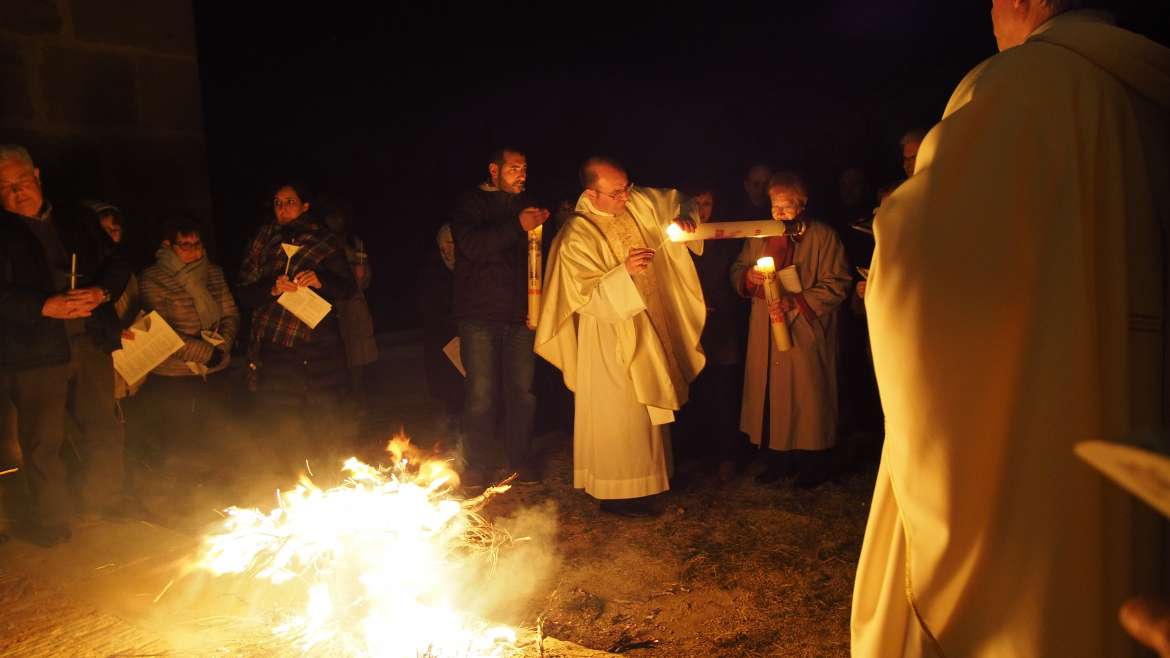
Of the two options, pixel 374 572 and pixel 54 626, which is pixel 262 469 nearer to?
pixel 54 626

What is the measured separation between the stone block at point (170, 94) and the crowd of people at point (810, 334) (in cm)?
128

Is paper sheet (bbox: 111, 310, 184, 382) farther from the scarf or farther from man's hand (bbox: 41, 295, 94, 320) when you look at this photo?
man's hand (bbox: 41, 295, 94, 320)

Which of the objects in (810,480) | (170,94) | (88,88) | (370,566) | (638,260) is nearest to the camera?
(370,566)

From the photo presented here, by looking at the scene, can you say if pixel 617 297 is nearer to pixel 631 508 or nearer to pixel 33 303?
pixel 631 508

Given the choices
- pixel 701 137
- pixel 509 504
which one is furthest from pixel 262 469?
pixel 701 137

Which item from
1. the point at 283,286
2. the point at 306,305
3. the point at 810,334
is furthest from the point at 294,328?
the point at 810,334

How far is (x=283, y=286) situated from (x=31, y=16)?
270 centimetres

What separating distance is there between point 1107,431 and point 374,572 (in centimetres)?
294

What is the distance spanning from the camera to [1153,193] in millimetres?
2098

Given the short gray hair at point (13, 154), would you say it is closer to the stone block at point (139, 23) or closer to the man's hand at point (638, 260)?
the stone block at point (139, 23)

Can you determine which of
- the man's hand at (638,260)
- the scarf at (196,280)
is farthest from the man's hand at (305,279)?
the man's hand at (638,260)

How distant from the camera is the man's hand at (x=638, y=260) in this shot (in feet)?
16.6

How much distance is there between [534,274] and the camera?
5.86 meters

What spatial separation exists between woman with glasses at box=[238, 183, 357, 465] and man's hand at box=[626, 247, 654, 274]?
224 cm
